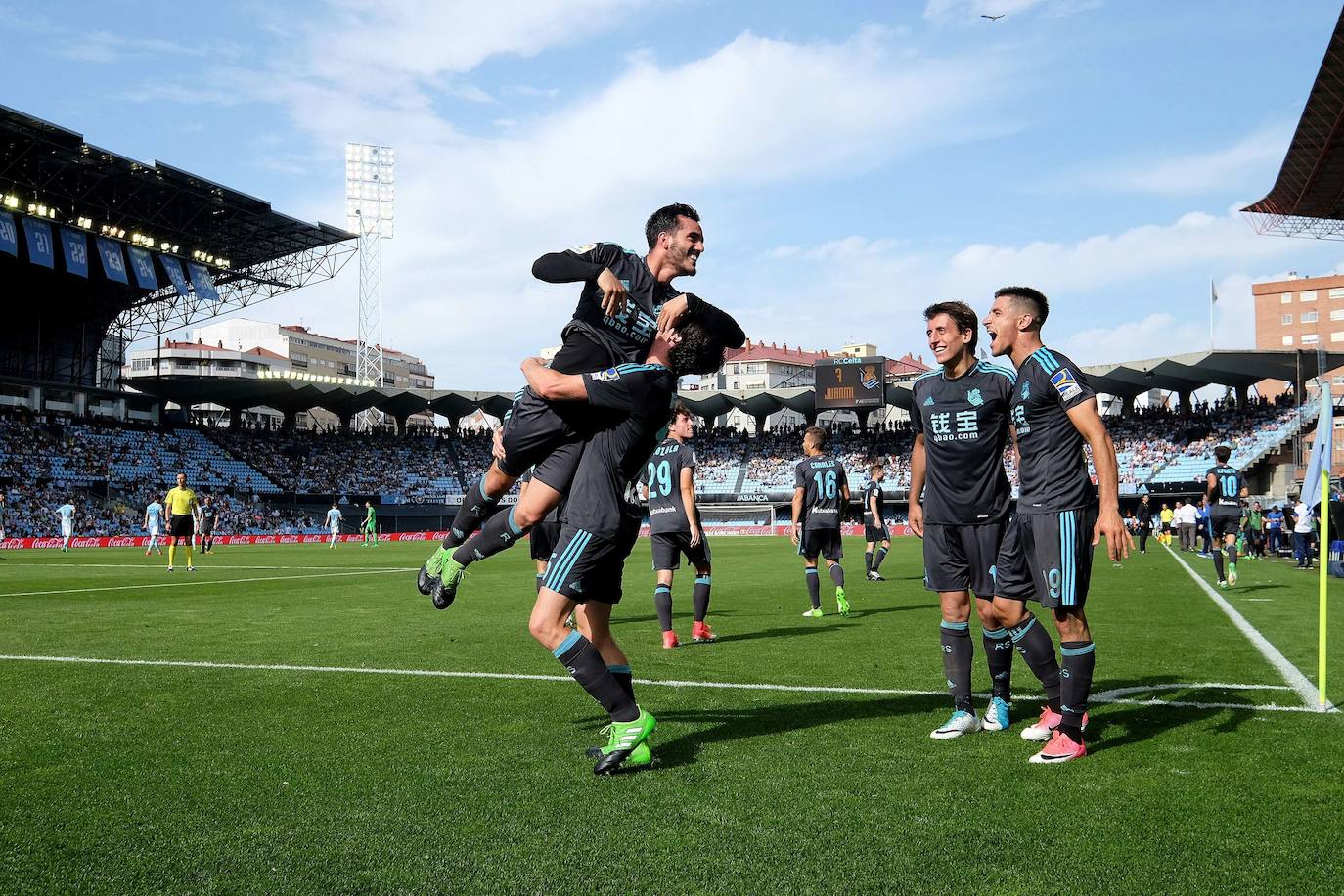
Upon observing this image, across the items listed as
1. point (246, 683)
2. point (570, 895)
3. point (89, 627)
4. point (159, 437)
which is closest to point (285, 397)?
point (159, 437)

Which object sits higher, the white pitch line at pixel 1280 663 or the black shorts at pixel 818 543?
the black shorts at pixel 818 543

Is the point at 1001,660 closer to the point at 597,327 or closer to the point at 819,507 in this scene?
the point at 597,327

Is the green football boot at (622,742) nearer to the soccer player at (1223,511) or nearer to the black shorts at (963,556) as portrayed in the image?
the black shorts at (963,556)

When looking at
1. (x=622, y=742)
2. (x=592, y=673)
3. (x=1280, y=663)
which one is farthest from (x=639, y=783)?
(x=1280, y=663)

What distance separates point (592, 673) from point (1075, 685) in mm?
2318

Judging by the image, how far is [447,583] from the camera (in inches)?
231

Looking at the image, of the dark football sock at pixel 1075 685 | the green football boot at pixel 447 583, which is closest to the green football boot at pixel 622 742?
the green football boot at pixel 447 583

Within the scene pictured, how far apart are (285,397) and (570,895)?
218 ft

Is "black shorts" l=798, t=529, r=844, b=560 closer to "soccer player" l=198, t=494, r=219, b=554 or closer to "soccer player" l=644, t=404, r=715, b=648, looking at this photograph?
"soccer player" l=644, t=404, r=715, b=648

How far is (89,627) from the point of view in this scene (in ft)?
32.4

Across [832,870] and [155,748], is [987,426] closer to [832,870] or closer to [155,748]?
[832,870]

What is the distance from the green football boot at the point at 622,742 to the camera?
4.32 meters

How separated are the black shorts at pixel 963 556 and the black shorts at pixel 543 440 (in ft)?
6.54

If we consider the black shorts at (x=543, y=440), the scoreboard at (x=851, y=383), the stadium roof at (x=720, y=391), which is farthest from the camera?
the scoreboard at (x=851, y=383)
